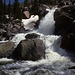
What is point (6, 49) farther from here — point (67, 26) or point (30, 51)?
point (67, 26)

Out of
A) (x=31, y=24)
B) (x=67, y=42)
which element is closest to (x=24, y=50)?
(x=67, y=42)

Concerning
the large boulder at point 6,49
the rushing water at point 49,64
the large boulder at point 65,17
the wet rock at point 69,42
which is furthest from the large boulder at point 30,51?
the large boulder at point 65,17

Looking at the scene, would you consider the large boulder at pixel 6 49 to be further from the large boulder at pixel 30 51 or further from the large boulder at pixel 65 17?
the large boulder at pixel 65 17

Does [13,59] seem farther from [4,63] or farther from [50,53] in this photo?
[50,53]

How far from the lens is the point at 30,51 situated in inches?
567

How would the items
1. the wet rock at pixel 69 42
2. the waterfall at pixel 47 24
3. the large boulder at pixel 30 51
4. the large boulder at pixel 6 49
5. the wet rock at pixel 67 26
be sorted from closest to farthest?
the large boulder at pixel 30 51
the large boulder at pixel 6 49
the wet rock at pixel 69 42
the wet rock at pixel 67 26
the waterfall at pixel 47 24

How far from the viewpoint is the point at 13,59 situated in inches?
573

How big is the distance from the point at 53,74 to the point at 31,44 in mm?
5198

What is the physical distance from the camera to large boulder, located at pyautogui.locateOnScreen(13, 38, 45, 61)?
14.1 meters

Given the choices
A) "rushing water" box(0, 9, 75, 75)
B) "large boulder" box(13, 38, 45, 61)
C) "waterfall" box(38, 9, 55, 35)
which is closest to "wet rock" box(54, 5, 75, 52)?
"rushing water" box(0, 9, 75, 75)

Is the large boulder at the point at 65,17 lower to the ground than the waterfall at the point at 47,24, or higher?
higher

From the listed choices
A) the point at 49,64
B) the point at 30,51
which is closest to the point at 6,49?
the point at 30,51

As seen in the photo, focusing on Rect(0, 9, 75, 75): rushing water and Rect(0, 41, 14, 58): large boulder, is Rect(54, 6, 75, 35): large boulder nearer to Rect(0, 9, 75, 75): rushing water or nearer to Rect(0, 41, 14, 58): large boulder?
Rect(0, 9, 75, 75): rushing water

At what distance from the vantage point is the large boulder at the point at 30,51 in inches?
556
